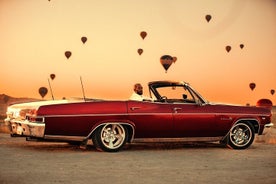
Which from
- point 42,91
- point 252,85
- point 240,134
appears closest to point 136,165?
point 240,134

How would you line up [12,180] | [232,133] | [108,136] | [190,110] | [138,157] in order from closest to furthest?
[12,180] → [138,157] → [108,136] → [190,110] → [232,133]

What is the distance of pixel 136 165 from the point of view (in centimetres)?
909

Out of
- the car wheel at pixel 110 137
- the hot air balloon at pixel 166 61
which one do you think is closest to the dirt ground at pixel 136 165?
the car wheel at pixel 110 137

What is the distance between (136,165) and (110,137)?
204 cm

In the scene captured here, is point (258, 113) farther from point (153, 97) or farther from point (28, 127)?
point (28, 127)

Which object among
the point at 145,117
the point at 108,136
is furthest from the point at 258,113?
the point at 108,136

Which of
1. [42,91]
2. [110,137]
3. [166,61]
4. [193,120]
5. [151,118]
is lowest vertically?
[110,137]

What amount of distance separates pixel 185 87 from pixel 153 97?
2.40 feet

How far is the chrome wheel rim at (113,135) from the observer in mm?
10992

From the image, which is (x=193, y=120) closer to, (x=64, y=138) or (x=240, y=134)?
(x=240, y=134)

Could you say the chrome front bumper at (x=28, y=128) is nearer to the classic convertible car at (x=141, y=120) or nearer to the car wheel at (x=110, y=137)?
the classic convertible car at (x=141, y=120)

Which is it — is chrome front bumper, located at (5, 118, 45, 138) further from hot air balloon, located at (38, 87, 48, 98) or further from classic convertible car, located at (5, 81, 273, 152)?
hot air balloon, located at (38, 87, 48, 98)

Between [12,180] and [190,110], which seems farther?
[190,110]

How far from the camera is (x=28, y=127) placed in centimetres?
1062
